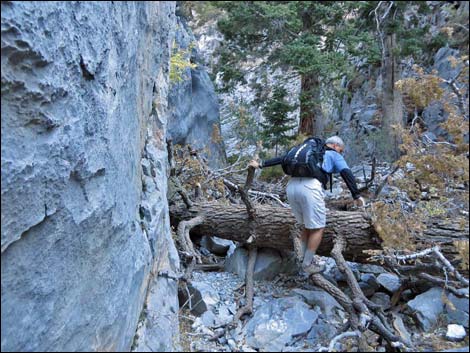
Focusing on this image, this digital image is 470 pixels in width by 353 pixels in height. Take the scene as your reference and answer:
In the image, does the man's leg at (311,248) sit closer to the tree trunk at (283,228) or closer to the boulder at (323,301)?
the boulder at (323,301)

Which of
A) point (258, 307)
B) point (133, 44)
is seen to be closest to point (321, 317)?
point (258, 307)

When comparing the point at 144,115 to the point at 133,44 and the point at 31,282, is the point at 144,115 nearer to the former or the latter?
the point at 133,44

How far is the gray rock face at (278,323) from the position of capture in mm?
4827

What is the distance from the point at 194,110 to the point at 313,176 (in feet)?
27.6

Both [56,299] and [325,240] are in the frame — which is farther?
[325,240]

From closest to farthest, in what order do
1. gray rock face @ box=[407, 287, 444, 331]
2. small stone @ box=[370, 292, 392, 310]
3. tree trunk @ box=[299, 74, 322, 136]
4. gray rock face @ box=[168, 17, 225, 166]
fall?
gray rock face @ box=[407, 287, 444, 331] → small stone @ box=[370, 292, 392, 310] → gray rock face @ box=[168, 17, 225, 166] → tree trunk @ box=[299, 74, 322, 136]

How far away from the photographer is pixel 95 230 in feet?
10.5

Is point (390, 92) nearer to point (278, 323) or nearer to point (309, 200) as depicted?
point (309, 200)

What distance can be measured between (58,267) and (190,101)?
10551mm

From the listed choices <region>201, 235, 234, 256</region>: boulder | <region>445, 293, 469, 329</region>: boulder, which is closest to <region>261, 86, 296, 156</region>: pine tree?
<region>201, 235, 234, 256</region>: boulder

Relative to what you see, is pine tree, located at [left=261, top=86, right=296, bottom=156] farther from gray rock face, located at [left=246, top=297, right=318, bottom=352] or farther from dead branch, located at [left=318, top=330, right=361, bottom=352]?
dead branch, located at [left=318, top=330, right=361, bottom=352]

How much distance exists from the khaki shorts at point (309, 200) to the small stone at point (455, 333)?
1805 mm

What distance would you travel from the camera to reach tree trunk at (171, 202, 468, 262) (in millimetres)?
5625

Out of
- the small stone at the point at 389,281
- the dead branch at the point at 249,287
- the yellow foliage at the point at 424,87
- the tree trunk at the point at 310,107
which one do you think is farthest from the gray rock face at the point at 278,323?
the tree trunk at the point at 310,107
